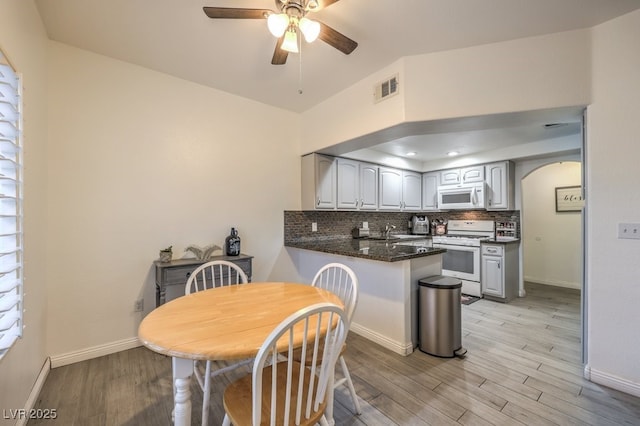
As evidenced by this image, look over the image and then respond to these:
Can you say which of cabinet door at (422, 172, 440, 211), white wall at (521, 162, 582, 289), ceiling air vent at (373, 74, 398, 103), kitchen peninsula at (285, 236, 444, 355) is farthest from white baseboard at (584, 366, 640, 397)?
cabinet door at (422, 172, 440, 211)

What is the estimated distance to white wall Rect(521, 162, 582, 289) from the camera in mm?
4680

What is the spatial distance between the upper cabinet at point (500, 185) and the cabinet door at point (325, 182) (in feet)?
8.85

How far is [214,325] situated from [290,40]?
1746 millimetres

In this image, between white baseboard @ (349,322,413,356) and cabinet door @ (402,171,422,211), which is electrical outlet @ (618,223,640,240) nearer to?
white baseboard @ (349,322,413,356)

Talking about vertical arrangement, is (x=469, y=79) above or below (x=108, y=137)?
above

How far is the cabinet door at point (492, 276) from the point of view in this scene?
3.88m

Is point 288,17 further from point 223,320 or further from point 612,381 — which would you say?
point 612,381

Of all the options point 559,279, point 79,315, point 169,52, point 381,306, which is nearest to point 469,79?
point 381,306

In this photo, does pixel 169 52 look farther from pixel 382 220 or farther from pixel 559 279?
pixel 559 279

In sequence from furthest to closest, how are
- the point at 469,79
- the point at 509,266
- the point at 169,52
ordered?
the point at 509,266 → the point at 169,52 → the point at 469,79

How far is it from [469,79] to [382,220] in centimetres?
312

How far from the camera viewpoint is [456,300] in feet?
7.82

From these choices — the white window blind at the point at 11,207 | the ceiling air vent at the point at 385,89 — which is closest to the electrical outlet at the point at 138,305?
the white window blind at the point at 11,207

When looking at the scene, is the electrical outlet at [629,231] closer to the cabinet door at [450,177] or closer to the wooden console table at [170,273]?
the cabinet door at [450,177]
